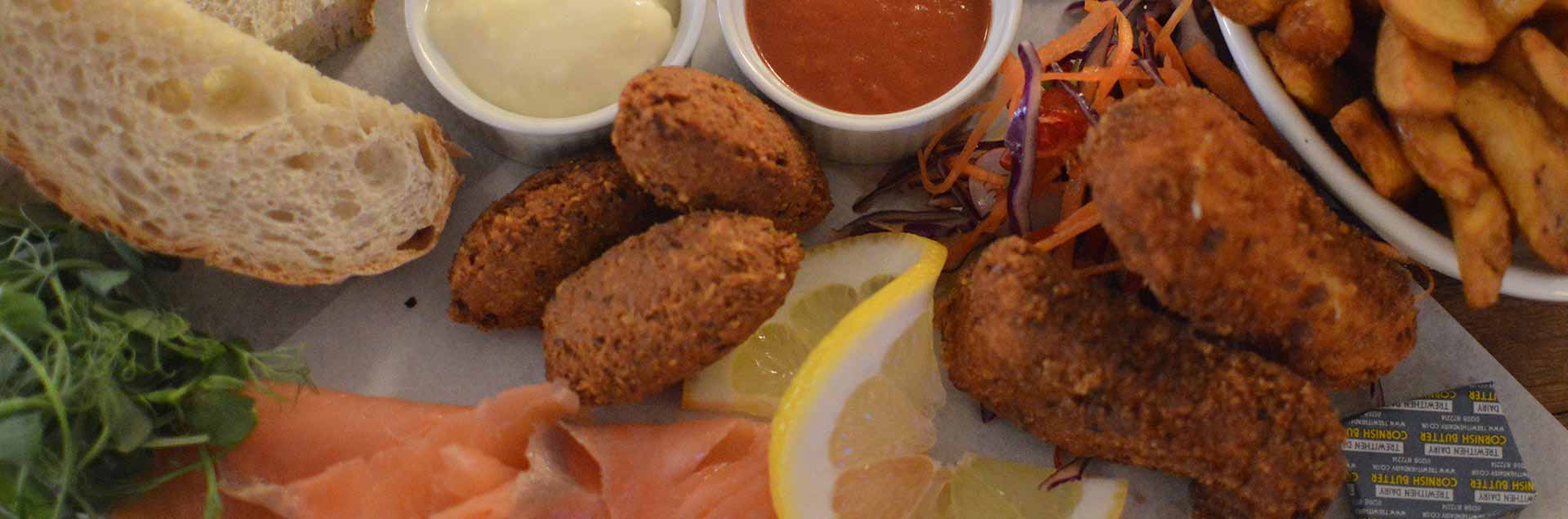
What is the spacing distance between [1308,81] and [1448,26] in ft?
0.83

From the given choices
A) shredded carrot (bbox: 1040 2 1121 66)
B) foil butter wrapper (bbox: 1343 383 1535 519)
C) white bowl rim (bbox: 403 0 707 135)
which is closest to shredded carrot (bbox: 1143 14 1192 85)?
shredded carrot (bbox: 1040 2 1121 66)

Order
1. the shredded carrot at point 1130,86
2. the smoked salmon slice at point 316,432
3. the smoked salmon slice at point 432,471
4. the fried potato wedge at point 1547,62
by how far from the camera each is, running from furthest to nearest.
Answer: the shredded carrot at point 1130,86 → the smoked salmon slice at point 316,432 → the smoked salmon slice at point 432,471 → the fried potato wedge at point 1547,62

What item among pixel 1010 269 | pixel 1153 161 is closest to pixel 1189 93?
pixel 1153 161

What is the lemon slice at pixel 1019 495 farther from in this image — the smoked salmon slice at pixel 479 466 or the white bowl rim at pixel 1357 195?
the white bowl rim at pixel 1357 195

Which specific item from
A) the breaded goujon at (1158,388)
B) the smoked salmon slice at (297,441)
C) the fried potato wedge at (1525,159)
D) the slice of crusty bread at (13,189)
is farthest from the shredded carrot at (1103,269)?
the slice of crusty bread at (13,189)

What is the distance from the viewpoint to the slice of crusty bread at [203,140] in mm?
2076

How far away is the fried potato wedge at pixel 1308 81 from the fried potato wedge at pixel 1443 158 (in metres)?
0.15

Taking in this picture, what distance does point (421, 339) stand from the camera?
2590 millimetres

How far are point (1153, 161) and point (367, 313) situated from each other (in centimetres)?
187

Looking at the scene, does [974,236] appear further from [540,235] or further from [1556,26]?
[1556,26]

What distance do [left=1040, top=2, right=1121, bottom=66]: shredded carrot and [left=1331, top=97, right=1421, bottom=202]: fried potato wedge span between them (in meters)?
0.73

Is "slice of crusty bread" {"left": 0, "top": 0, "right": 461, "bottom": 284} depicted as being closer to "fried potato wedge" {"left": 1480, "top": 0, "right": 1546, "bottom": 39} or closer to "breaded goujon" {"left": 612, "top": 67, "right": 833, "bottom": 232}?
"breaded goujon" {"left": 612, "top": 67, "right": 833, "bottom": 232}

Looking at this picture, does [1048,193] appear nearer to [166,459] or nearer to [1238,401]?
[1238,401]

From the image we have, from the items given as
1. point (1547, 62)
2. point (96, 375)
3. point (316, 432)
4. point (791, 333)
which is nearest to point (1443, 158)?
point (1547, 62)
